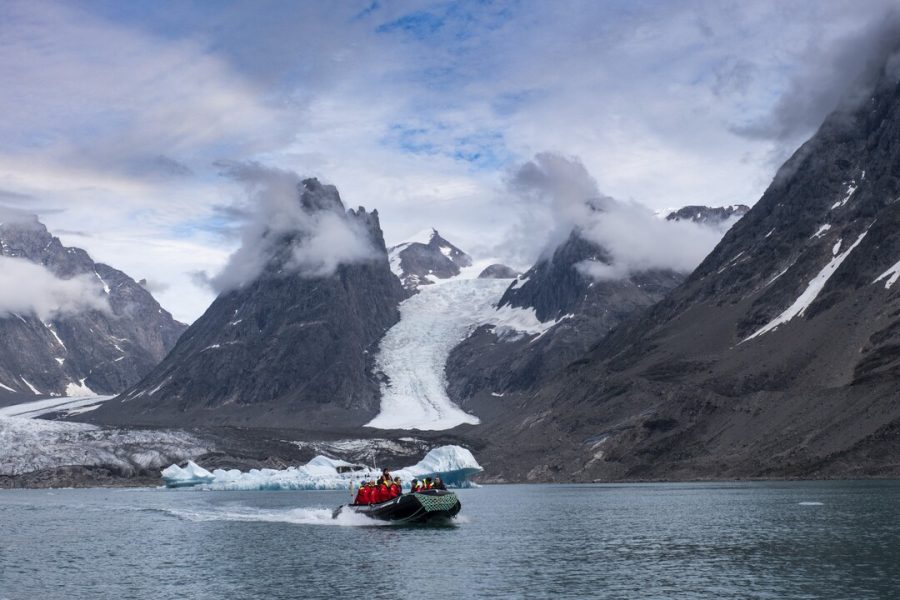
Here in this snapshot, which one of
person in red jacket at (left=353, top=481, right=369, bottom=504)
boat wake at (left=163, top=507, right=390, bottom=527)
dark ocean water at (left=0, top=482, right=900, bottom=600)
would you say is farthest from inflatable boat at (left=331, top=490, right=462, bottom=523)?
person in red jacket at (left=353, top=481, right=369, bottom=504)

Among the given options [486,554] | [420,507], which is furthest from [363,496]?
[486,554]

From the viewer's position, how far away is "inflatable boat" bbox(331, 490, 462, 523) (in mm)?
107125

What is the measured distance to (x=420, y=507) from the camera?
10725 centimetres

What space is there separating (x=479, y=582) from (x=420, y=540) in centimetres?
2755

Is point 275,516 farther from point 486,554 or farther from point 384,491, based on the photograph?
point 486,554

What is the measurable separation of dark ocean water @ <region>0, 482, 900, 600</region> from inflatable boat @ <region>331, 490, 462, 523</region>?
1558mm

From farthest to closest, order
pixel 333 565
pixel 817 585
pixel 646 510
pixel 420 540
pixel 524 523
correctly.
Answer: pixel 646 510 < pixel 524 523 < pixel 420 540 < pixel 333 565 < pixel 817 585

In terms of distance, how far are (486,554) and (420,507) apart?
2541 centimetres

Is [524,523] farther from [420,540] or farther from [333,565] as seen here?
[333,565]

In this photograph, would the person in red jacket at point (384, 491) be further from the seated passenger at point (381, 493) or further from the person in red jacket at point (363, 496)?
the person in red jacket at point (363, 496)

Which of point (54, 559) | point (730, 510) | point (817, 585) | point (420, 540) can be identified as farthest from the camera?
point (730, 510)

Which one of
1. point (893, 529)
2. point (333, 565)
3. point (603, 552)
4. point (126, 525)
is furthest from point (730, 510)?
point (126, 525)

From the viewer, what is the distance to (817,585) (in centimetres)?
6197

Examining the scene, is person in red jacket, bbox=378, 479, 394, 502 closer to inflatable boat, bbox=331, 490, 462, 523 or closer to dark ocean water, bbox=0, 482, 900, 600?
inflatable boat, bbox=331, 490, 462, 523
